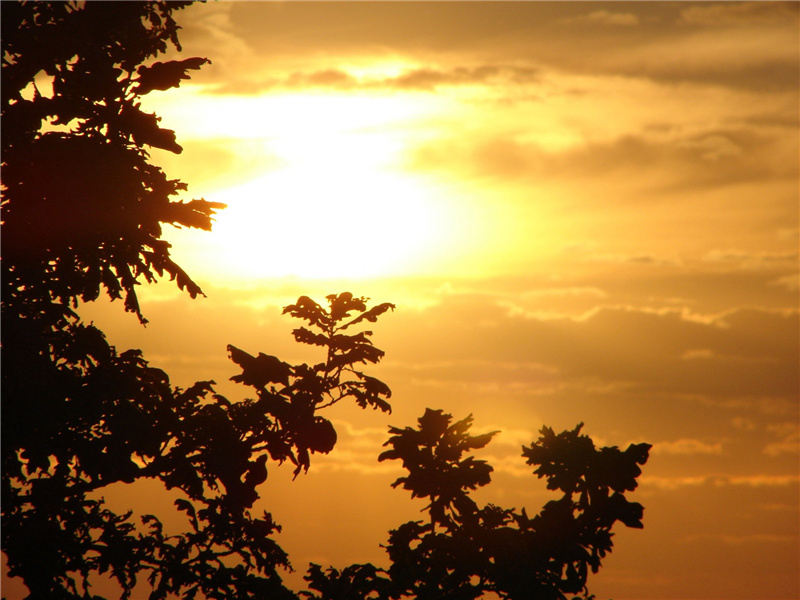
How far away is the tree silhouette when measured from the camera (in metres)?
13.1

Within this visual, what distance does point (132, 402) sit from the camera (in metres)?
14.2

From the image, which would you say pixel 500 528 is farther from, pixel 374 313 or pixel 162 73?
pixel 162 73

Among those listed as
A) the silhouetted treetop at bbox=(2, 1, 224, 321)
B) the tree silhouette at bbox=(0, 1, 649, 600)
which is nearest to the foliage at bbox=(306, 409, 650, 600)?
the tree silhouette at bbox=(0, 1, 649, 600)

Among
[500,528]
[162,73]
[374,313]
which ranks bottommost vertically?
[500,528]

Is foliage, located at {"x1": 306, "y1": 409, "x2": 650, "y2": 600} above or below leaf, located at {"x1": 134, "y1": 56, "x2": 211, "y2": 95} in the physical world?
below

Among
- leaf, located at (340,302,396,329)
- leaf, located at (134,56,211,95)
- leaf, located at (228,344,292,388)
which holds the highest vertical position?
leaf, located at (134,56,211,95)

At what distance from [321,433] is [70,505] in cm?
449

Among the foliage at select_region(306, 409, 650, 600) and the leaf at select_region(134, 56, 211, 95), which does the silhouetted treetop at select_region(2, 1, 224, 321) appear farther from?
the foliage at select_region(306, 409, 650, 600)

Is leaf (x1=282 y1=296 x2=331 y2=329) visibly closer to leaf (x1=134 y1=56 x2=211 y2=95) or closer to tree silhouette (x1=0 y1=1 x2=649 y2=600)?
tree silhouette (x1=0 y1=1 x2=649 y2=600)

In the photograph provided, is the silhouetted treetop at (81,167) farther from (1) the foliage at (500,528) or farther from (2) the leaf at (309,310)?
(1) the foliage at (500,528)

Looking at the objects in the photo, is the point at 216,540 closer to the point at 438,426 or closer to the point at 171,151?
the point at 438,426

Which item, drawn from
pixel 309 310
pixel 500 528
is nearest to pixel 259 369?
pixel 309 310

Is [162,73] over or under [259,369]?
over

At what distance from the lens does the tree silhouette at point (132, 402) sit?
517 inches
